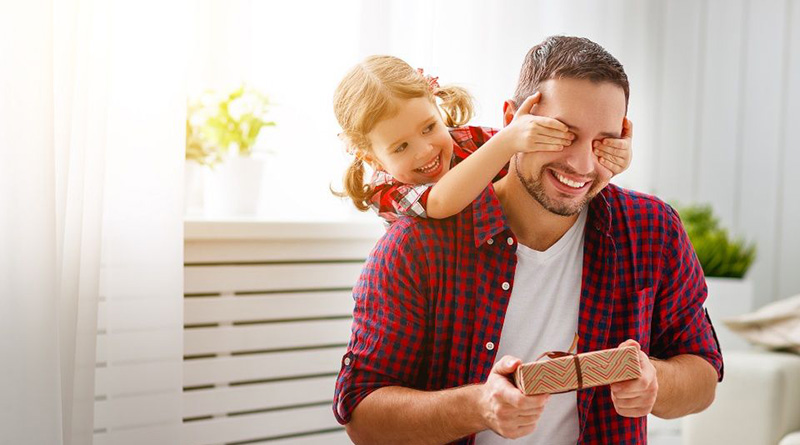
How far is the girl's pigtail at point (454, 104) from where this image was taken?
1.60 m

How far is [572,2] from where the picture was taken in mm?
2820

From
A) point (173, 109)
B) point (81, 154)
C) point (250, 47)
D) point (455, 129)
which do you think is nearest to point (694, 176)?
point (250, 47)

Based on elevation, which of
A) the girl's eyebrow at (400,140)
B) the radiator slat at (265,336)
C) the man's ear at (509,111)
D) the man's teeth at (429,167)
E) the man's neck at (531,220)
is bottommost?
the radiator slat at (265,336)

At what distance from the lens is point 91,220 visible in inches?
61.8

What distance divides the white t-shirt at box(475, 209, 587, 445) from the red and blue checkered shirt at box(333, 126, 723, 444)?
2 cm

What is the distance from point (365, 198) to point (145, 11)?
2.02 feet

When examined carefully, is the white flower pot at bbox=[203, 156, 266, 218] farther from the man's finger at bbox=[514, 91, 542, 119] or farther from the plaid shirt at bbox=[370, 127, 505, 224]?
the man's finger at bbox=[514, 91, 542, 119]

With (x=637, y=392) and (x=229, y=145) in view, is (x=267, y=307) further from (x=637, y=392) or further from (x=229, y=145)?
(x=637, y=392)

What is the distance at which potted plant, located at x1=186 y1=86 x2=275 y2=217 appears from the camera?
2.20m

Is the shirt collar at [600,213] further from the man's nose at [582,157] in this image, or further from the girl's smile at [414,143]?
the girl's smile at [414,143]

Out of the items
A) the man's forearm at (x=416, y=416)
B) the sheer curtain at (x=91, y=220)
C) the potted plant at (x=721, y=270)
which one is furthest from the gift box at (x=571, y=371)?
the potted plant at (x=721, y=270)

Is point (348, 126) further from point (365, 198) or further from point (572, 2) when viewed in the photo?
point (572, 2)

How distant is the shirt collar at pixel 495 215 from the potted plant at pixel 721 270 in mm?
1364

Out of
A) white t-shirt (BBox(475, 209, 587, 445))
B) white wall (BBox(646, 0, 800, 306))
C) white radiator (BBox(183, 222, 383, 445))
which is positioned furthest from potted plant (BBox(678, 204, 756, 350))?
white t-shirt (BBox(475, 209, 587, 445))
